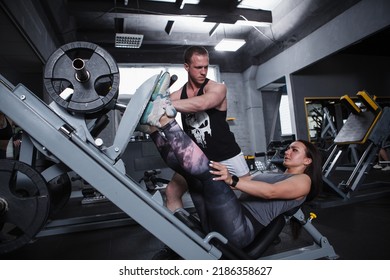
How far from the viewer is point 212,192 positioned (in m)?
1.11

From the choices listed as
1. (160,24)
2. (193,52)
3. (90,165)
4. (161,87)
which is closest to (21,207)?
(90,165)

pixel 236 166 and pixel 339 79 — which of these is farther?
pixel 339 79

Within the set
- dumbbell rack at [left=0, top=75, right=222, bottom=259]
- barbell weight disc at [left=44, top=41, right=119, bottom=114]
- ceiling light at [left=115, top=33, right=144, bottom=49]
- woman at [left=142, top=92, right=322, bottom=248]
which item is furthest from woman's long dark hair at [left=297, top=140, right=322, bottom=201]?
ceiling light at [left=115, top=33, right=144, bottom=49]

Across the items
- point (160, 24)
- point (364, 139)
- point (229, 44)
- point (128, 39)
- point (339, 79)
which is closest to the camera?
point (364, 139)

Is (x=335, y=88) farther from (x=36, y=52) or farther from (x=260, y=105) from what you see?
(x=36, y=52)

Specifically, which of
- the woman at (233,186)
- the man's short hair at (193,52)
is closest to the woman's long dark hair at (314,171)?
the woman at (233,186)

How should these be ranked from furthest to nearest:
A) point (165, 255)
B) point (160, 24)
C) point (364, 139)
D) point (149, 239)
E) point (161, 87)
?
point (160, 24)
point (364, 139)
point (149, 239)
point (165, 255)
point (161, 87)

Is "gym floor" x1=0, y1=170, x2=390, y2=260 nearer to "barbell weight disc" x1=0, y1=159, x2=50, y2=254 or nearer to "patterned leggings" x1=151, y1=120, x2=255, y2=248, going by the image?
"patterned leggings" x1=151, y1=120, x2=255, y2=248

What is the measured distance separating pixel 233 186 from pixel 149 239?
1047 mm

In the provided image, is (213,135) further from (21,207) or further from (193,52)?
(21,207)

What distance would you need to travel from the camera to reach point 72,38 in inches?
199

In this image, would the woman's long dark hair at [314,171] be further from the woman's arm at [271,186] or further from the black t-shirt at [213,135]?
the black t-shirt at [213,135]

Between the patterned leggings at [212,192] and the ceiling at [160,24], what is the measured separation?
295 centimetres

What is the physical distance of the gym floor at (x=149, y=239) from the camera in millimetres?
1522
